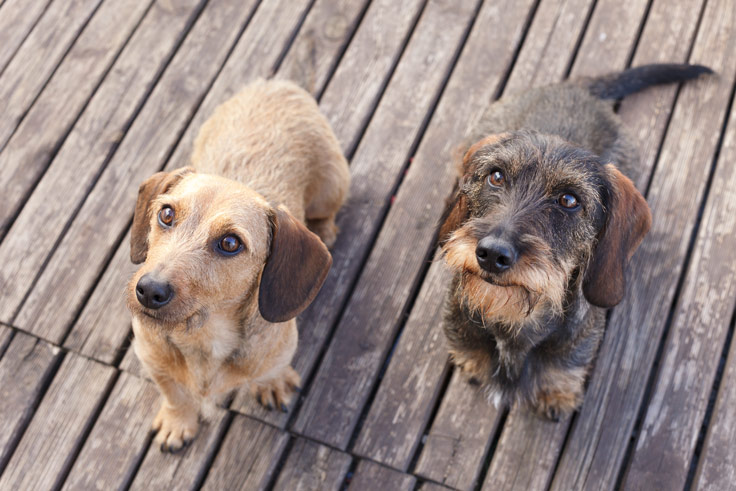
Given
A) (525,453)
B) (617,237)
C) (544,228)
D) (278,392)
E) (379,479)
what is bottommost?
(379,479)

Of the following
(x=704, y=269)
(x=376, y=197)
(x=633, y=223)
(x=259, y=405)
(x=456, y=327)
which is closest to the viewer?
(x=633, y=223)

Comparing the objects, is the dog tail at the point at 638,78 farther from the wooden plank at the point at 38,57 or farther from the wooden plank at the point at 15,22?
the wooden plank at the point at 15,22

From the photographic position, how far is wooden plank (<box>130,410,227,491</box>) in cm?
315

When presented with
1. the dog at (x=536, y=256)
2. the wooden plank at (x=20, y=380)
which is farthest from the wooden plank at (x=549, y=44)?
the wooden plank at (x=20, y=380)

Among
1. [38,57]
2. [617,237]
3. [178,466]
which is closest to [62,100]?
[38,57]

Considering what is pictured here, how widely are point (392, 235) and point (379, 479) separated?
1.27m

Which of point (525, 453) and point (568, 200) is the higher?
point (568, 200)

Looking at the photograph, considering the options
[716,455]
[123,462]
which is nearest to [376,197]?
[123,462]

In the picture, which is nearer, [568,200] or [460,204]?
[568,200]

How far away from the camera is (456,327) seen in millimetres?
3029

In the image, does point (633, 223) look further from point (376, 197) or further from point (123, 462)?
point (123, 462)

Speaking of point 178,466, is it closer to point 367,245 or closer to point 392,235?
point 367,245

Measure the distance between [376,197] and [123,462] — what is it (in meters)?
1.88

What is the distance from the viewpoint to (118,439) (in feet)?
10.6
